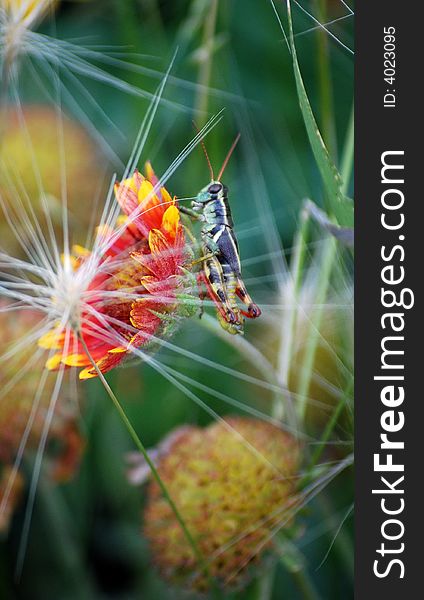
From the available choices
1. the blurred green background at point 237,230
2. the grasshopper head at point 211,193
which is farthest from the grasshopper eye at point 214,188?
the blurred green background at point 237,230

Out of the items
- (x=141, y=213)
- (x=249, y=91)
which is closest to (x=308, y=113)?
(x=141, y=213)

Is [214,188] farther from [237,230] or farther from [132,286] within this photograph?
[237,230]

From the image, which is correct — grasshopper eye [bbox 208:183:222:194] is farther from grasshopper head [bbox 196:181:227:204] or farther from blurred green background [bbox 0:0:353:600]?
blurred green background [bbox 0:0:353:600]

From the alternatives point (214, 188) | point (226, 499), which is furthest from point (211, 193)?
point (226, 499)

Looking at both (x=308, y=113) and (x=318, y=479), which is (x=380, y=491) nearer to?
(x=318, y=479)

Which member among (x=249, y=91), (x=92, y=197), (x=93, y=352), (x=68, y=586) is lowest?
(x=68, y=586)

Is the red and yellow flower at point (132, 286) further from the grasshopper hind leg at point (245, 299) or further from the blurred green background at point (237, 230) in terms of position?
the blurred green background at point (237, 230)

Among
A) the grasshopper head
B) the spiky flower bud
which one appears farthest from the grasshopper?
the spiky flower bud
